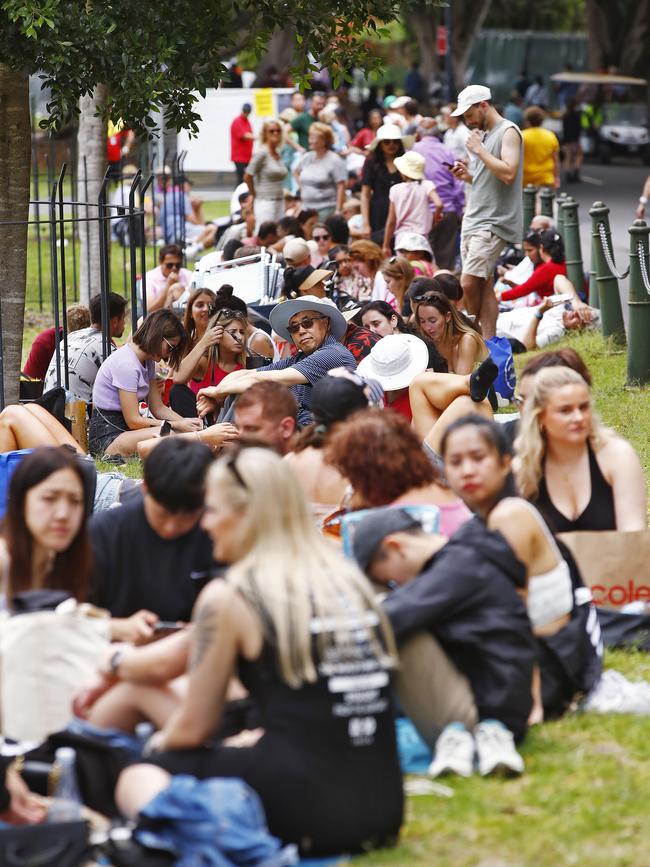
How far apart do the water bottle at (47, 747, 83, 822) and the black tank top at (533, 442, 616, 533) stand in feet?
7.57

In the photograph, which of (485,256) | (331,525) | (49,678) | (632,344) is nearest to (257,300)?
(485,256)

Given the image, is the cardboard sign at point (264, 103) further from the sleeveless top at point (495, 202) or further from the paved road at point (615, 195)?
the sleeveless top at point (495, 202)

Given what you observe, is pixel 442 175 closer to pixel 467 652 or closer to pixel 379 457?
pixel 379 457

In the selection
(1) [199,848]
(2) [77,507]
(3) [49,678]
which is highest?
(2) [77,507]

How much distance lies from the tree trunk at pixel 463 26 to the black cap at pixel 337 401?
40.3m

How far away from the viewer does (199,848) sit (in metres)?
3.71

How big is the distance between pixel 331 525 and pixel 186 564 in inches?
35.0

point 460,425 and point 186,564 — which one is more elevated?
point 460,425

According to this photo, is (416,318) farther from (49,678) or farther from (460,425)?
(49,678)

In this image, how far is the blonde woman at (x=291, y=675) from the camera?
3732 mm

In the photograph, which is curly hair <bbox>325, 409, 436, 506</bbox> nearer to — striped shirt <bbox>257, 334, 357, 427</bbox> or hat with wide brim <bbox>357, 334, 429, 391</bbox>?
hat with wide brim <bbox>357, 334, 429, 391</bbox>

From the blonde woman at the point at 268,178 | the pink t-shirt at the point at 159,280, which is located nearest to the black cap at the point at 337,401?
the pink t-shirt at the point at 159,280

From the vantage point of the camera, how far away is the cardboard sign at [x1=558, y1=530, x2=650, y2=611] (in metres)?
5.58

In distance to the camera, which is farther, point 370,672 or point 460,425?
point 460,425
